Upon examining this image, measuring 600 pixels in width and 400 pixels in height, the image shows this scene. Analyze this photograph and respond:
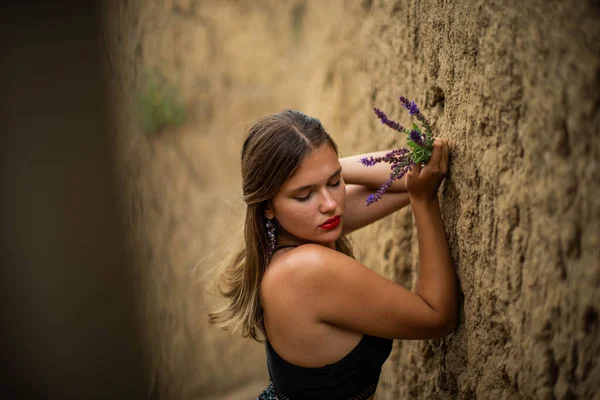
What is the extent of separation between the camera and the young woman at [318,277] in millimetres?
1579

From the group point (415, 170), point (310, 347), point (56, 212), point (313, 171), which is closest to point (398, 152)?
point (415, 170)

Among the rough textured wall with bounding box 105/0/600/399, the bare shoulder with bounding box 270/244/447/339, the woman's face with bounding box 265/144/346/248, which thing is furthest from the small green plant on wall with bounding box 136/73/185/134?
the bare shoulder with bounding box 270/244/447/339

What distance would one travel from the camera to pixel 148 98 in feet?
13.1

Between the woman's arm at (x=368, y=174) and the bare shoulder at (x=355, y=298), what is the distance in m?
0.43

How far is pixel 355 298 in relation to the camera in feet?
5.16

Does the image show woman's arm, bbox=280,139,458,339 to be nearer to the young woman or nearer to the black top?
the young woman

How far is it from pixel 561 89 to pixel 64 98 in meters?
2.66

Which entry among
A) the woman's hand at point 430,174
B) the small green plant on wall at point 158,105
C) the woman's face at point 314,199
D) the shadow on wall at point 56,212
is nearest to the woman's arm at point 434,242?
the woman's hand at point 430,174

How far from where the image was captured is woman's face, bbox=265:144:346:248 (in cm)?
164

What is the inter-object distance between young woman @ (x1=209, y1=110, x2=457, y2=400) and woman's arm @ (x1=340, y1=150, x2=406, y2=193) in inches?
1.9

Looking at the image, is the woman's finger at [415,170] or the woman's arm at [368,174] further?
the woman's arm at [368,174]

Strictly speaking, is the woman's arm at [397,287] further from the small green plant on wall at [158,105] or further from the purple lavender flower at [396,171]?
the small green plant on wall at [158,105]

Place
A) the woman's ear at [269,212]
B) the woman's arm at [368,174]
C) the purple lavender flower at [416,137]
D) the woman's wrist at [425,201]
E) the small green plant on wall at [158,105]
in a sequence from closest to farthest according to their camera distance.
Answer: the purple lavender flower at [416,137]
the woman's wrist at [425,201]
the woman's ear at [269,212]
the woman's arm at [368,174]
the small green plant on wall at [158,105]

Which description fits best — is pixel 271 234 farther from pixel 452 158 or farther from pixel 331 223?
pixel 452 158
